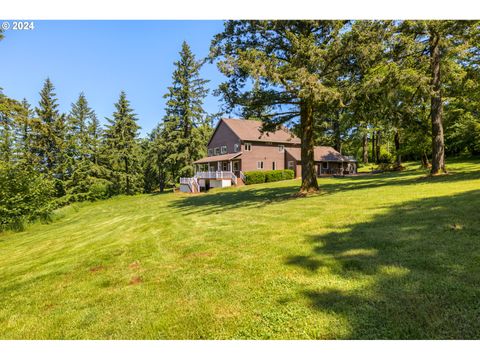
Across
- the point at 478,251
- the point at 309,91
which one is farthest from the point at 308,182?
the point at 478,251

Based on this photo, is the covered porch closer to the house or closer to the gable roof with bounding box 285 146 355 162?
the house

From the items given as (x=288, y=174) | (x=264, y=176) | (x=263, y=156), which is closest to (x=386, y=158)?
(x=288, y=174)

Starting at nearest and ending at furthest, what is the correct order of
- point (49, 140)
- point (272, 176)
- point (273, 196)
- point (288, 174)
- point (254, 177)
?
point (273, 196) → point (254, 177) → point (272, 176) → point (288, 174) → point (49, 140)

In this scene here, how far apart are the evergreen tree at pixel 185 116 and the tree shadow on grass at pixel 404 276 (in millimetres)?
34141

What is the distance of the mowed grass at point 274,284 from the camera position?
3102 millimetres

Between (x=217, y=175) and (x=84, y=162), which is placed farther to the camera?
(x=84, y=162)

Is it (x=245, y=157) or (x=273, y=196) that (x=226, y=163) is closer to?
(x=245, y=157)

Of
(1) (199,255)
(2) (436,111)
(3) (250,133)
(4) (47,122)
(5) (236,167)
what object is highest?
(4) (47,122)

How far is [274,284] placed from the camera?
13.6 feet

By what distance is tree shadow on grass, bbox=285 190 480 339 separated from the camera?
9.49 feet

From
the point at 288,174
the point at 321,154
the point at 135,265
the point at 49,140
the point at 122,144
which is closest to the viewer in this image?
the point at 135,265

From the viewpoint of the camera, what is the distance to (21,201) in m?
18.1

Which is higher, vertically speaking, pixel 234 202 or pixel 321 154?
pixel 321 154

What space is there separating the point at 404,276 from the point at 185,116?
38.2 m
